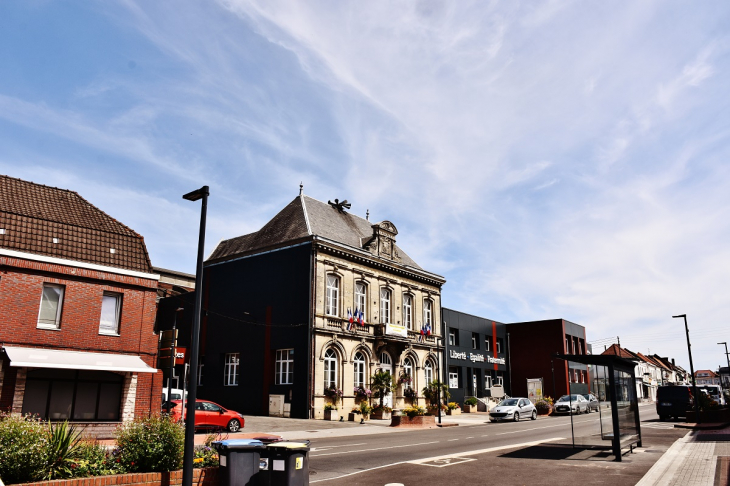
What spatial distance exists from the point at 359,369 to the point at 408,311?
782cm

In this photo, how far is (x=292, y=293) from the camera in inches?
1406

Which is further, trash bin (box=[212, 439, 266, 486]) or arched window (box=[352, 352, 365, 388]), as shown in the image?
arched window (box=[352, 352, 365, 388])

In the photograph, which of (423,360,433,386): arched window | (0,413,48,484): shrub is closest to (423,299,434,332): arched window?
(423,360,433,386): arched window

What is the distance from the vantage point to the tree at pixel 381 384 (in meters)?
36.5

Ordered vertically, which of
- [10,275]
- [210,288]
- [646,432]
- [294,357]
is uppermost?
[210,288]

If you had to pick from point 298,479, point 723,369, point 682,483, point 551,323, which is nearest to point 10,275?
point 298,479

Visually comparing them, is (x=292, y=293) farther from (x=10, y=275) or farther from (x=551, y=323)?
(x=551, y=323)

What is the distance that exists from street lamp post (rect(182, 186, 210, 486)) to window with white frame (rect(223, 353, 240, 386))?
28.5 metres

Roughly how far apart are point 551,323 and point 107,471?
58.2m

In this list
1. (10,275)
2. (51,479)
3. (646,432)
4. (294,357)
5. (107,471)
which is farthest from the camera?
(294,357)

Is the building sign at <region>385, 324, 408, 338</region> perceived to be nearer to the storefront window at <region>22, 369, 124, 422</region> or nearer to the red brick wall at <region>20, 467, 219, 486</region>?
the storefront window at <region>22, 369, 124, 422</region>

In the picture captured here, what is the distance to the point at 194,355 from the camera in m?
10.2

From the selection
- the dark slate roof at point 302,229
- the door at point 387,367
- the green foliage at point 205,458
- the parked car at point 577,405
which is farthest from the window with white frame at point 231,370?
the green foliage at point 205,458

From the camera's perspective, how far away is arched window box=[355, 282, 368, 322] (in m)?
38.6
